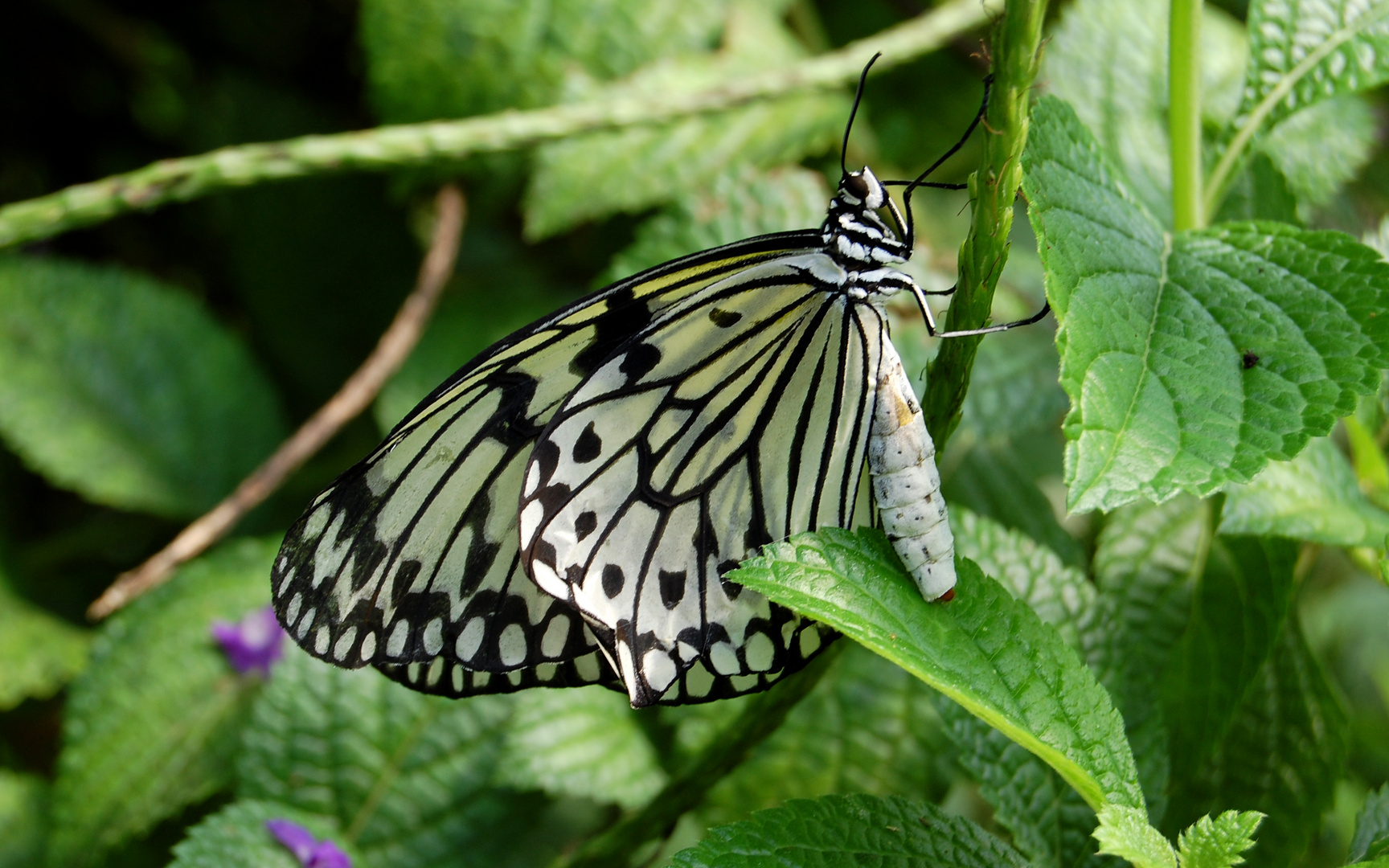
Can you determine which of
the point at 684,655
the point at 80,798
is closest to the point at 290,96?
the point at 80,798

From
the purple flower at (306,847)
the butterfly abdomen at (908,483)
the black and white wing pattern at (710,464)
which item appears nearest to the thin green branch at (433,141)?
the black and white wing pattern at (710,464)

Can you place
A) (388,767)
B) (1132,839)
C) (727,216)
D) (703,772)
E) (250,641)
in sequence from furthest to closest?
1. (250,641)
2. (727,216)
3. (388,767)
4. (703,772)
5. (1132,839)

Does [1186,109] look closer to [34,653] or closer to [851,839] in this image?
[851,839]

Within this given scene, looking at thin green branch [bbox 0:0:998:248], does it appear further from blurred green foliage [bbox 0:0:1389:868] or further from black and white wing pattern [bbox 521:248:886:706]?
black and white wing pattern [bbox 521:248:886:706]

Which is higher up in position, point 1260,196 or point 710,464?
point 1260,196

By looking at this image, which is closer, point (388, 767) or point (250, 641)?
point (388, 767)

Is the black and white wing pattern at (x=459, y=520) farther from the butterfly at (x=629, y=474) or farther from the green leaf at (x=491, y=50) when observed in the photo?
the green leaf at (x=491, y=50)

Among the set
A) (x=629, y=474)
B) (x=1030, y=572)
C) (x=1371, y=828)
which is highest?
(x=629, y=474)

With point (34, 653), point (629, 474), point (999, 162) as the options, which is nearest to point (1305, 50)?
point (999, 162)
